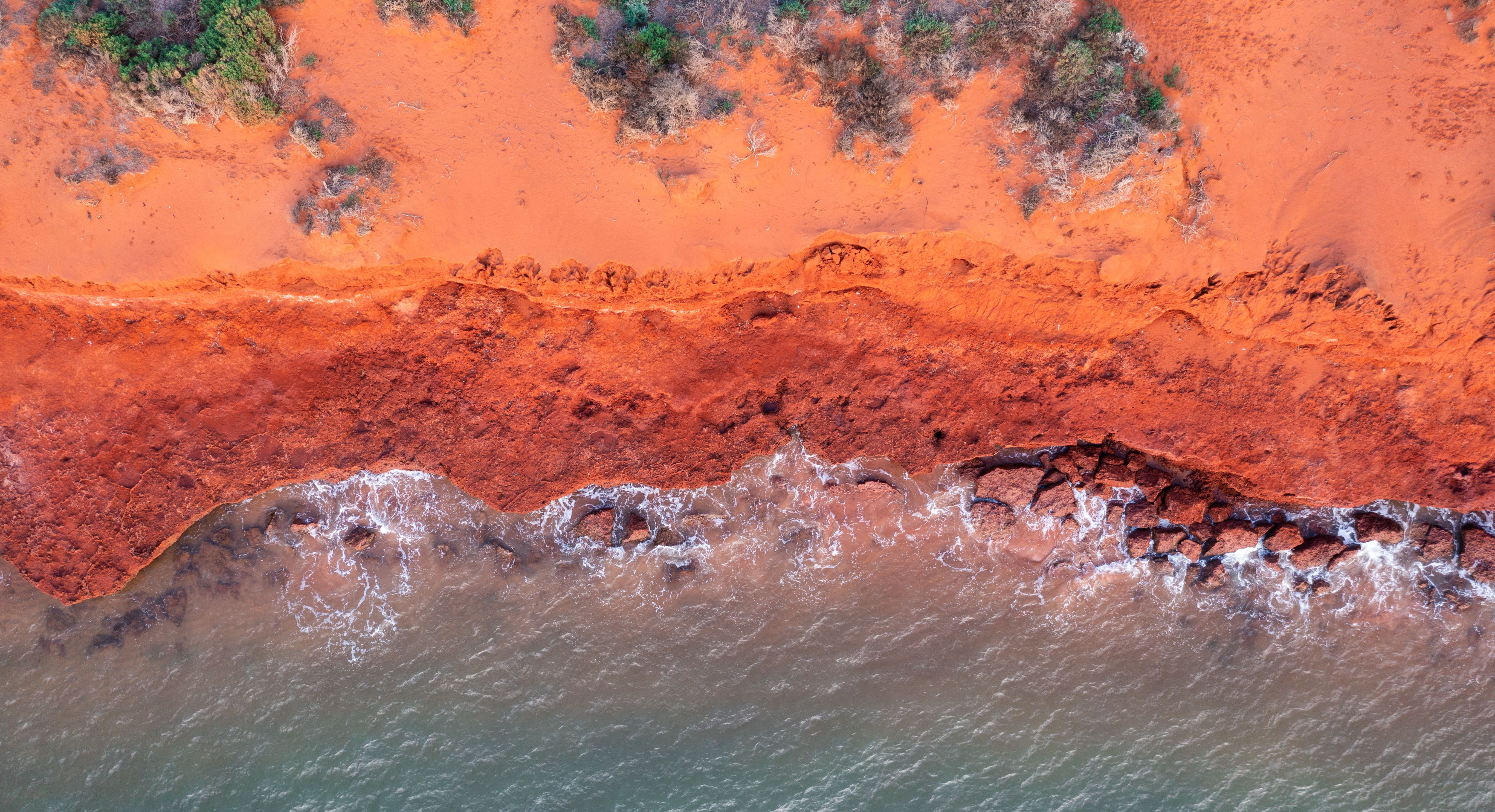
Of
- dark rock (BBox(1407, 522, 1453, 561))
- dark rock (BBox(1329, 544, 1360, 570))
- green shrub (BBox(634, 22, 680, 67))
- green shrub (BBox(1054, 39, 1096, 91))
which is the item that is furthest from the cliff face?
green shrub (BBox(634, 22, 680, 67))

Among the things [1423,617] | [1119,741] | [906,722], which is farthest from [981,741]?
[1423,617]

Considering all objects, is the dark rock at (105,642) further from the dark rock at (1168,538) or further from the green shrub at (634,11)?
the dark rock at (1168,538)

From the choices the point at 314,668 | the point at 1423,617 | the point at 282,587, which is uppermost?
the point at 282,587

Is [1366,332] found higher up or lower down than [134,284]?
lower down

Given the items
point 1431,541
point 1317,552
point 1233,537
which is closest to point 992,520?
point 1233,537

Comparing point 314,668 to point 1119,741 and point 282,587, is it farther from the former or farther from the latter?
point 1119,741

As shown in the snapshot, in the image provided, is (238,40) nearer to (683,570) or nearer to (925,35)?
(925,35)

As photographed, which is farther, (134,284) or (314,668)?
(314,668)
